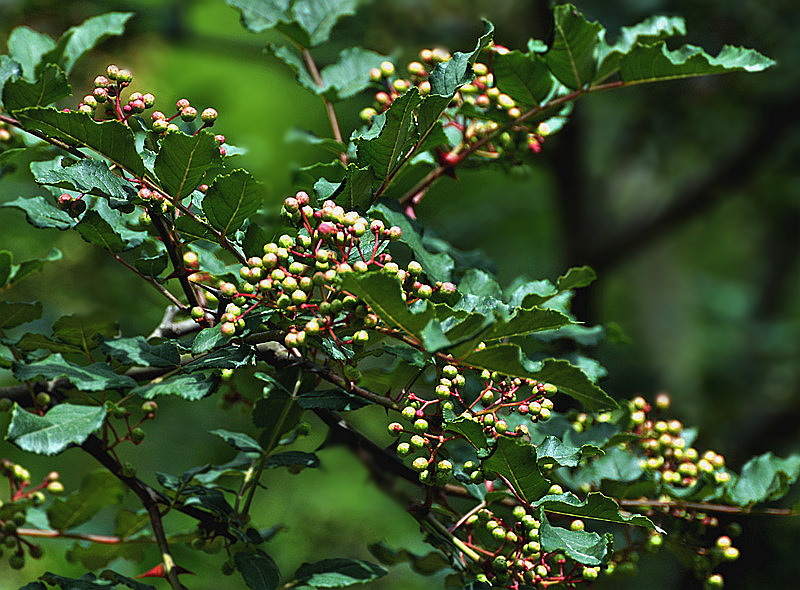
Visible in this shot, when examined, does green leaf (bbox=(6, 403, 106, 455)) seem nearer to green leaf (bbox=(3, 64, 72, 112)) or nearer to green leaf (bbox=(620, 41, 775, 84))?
green leaf (bbox=(3, 64, 72, 112))

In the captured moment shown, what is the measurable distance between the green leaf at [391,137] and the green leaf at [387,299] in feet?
0.70

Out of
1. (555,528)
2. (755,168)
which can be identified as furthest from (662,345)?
(555,528)

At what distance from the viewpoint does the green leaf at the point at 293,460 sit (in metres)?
1.05

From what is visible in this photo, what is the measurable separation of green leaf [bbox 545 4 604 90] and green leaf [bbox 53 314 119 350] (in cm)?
68

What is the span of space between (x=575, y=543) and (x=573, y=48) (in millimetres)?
638

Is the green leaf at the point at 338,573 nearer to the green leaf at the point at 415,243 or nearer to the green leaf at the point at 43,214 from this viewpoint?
the green leaf at the point at 415,243

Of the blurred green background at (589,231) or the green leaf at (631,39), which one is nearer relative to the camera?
the green leaf at (631,39)

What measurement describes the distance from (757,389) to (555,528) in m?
4.09

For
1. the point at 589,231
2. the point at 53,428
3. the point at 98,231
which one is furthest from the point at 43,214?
the point at 589,231

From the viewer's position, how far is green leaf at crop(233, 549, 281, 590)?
1.05m

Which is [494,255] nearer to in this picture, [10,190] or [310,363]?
[10,190]

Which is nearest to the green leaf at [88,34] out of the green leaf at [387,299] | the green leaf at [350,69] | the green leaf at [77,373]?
the green leaf at [350,69]

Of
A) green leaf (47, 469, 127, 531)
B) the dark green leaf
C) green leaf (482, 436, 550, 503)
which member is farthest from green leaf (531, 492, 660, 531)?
green leaf (47, 469, 127, 531)

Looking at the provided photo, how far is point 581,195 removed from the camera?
11.5 ft
